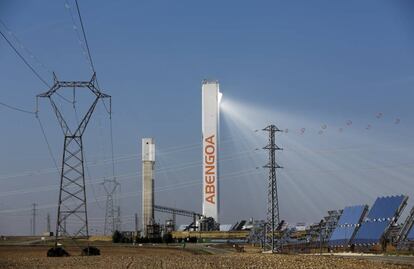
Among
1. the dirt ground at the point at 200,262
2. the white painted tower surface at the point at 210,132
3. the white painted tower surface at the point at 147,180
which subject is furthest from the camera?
the white painted tower surface at the point at 147,180

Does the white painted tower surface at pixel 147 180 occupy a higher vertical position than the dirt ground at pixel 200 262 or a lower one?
higher

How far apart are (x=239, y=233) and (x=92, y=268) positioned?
412 feet

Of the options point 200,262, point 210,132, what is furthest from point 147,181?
point 200,262

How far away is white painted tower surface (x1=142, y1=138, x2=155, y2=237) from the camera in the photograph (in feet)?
555

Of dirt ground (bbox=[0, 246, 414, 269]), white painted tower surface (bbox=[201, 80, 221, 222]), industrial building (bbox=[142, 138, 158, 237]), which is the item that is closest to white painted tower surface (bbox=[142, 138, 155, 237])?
industrial building (bbox=[142, 138, 158, 237])

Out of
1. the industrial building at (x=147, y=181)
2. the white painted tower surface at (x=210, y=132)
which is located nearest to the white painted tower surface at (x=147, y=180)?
the industrial building at (x=147, y=181)

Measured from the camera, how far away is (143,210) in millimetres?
170750

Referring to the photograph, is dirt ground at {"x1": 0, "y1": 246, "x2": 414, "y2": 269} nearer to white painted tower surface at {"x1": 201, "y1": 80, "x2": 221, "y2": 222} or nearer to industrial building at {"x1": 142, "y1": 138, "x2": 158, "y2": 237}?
white painted tower surface at {"x1": 201, "y1": 80, "x2": 221, "y2": 222}

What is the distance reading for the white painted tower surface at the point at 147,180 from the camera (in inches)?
6658

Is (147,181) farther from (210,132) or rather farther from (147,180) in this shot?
(210,132)

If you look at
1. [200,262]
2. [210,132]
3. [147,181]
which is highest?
[210,132]

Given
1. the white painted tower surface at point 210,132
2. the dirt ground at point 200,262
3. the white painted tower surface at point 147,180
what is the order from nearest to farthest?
the dirt ground at point 200,262 < the white painted tower surface at point 210,132 < the white painted tower surface at point 147,180

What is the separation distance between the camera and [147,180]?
169500 mm

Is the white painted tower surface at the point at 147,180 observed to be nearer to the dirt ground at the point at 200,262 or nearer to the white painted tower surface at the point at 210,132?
the white painted tower surface at the point at 210,132
